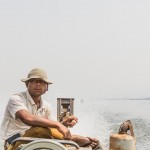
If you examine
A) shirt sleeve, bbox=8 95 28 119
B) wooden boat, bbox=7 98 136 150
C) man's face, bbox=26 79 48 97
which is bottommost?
wooden boat, bbox=7 98 136 150

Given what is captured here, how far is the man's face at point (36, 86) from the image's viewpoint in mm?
5676

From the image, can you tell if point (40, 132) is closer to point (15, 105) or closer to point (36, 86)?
point (15, 105)

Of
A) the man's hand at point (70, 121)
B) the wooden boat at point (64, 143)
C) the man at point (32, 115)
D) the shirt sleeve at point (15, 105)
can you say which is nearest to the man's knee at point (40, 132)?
the man at point (32, 115)

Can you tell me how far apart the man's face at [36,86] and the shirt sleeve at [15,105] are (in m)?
0.30

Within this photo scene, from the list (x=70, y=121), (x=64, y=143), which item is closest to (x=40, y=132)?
(x=64, y=143)

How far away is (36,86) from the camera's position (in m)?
5.70

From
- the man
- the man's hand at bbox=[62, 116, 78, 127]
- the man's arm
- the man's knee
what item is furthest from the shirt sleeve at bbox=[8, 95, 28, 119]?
the man's hand at bbox=[62, 116, 78, 127]

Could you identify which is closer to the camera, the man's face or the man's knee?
the man's knee

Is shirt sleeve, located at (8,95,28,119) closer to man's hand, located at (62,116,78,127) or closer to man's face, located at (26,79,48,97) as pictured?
man's face, located at (26,79,48,97)

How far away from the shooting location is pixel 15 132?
5617mm

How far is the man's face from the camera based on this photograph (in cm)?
568

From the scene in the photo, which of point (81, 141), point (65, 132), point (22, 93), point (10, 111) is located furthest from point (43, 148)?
point (81, 141)

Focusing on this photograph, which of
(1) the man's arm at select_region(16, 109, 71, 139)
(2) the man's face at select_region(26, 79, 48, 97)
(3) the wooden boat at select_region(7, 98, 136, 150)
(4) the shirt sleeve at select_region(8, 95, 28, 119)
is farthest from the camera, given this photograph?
(2) the man's face at select_region(26, 79, 48, 97)

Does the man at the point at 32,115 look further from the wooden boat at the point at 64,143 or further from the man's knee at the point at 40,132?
the wooden boat at the point at 64,143
